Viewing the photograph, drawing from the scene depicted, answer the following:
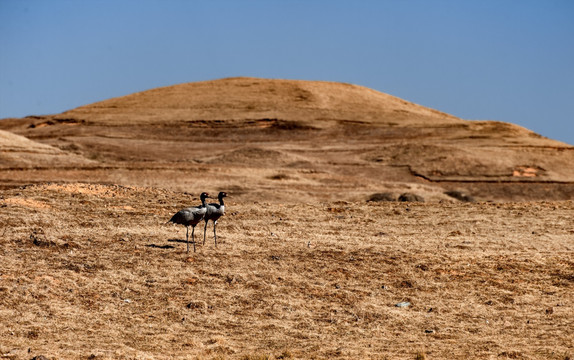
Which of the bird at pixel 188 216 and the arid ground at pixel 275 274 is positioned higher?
the bird at pixel 188 216

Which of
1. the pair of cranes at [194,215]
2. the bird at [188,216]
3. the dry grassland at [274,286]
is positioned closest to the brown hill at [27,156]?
the dry grassland at [274,286]

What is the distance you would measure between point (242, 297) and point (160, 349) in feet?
10.7

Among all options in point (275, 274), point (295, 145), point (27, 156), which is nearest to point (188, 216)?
point (275, 274)

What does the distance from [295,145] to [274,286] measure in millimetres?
48705

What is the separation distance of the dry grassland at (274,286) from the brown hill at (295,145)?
12239 millimetres

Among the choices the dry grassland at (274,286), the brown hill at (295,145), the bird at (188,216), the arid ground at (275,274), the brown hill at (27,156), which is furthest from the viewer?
the brown hill at (27,156)

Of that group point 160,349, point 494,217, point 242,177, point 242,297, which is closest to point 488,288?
point 242,297

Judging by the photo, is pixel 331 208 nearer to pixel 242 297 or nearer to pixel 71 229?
pixel 71 229

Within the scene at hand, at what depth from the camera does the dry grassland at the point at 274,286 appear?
37.4 feet

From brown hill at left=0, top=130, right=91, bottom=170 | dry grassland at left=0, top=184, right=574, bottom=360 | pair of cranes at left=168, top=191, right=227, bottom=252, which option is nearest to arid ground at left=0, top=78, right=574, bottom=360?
dry grassland at left=0, top=184, right=574, bottom=360

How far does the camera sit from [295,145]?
63281 millimetres

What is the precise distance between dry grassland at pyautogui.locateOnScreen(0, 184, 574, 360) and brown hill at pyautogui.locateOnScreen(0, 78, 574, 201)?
40.2 ft

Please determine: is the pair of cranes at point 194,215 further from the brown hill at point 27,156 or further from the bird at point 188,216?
the brown hill at point 27,156

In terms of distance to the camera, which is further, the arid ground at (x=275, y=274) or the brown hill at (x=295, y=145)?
the brown hill at (x=295, y=145)
